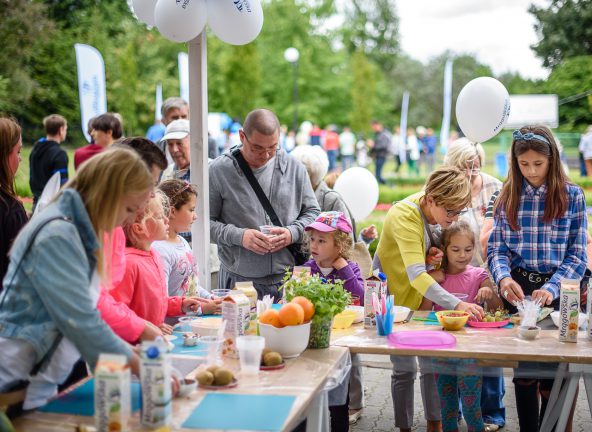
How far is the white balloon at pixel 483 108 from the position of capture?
4941 millimetres

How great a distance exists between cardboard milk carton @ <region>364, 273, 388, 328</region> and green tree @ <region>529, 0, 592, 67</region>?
515 inches

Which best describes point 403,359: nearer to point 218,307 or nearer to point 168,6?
point 218,307

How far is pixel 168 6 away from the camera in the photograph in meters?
3.87

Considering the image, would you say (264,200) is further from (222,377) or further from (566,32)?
(566,32)

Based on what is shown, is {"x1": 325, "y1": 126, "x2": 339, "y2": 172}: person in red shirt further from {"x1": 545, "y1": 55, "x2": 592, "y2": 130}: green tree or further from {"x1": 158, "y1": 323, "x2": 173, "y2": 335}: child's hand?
{"x1": 158, "y1": 323, "x2": 173, "y2": 335}: child's hand

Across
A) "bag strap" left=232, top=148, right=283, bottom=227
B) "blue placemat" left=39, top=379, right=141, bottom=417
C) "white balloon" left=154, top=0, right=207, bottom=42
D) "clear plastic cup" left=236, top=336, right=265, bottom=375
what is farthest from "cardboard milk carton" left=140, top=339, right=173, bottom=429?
"white balloon" left=154, top=0, right=207, bottom=42

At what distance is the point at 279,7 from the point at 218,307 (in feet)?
120

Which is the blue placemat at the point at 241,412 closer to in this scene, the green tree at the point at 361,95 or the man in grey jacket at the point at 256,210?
the man in grey jacket at the point at 256,210

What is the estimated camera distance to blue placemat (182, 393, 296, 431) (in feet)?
7.00

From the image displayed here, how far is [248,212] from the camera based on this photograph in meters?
4.15

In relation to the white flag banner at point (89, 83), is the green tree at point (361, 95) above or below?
above

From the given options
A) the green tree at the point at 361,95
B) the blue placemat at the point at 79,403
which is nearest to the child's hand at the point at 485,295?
the blue placemat at the point at 79,403

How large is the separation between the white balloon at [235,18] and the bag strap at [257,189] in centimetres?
67

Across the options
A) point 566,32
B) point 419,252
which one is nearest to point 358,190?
point 419,252
